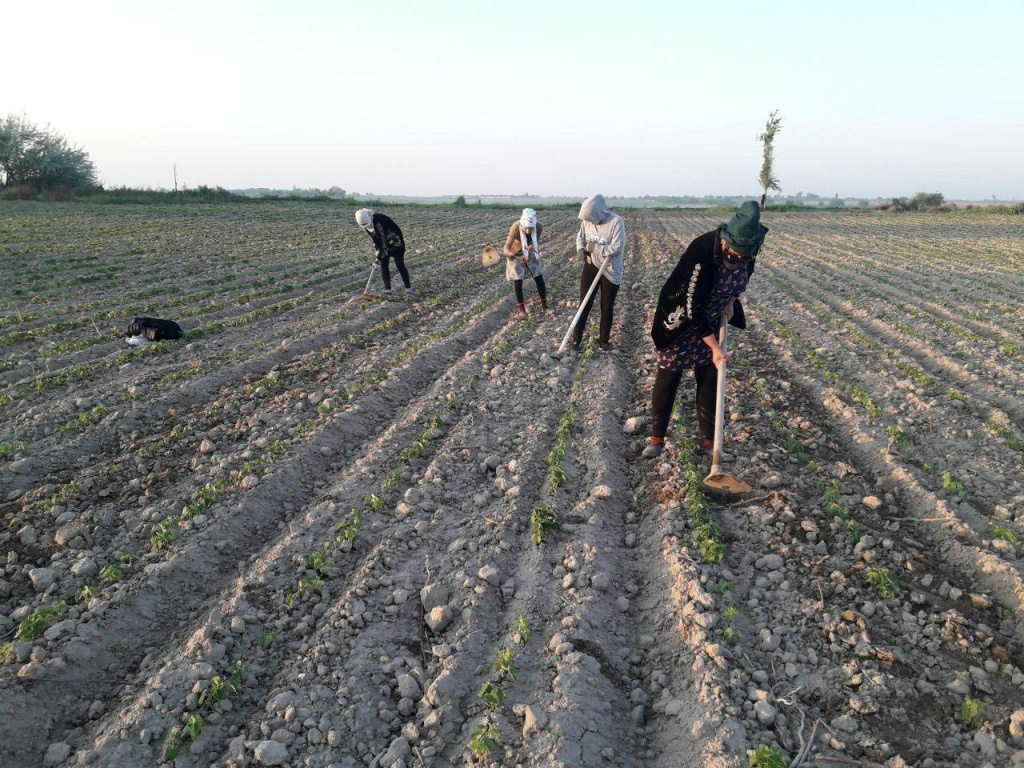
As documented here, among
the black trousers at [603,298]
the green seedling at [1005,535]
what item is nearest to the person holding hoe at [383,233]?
the black trousers at [603,298]

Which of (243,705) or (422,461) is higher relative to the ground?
(422,461)

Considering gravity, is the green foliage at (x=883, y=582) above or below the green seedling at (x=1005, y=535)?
below

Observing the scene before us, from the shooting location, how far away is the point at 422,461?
5.10 meters

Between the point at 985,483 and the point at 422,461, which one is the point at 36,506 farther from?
the point at 985,483

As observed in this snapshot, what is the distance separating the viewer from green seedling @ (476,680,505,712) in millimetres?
2785

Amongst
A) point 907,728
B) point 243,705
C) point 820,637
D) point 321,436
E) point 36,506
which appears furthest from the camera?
point 321,436

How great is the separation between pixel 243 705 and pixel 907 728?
2993 mm

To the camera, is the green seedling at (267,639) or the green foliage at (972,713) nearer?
the green foliage at (972,713)

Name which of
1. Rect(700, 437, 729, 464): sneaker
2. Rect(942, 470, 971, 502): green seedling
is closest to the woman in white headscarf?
Rect(700, 437, 729, 464): sneaker

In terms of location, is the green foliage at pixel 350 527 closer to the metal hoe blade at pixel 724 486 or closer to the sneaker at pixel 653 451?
the sneaker at pixel 653 451

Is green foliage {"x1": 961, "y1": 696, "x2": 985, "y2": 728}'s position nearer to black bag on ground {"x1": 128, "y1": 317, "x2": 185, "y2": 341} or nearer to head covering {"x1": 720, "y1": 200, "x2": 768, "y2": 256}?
head covering {"x1": 720, "y1": 200, "x2": 768, "y2": 256}

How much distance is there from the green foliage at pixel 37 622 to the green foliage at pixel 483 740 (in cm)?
234

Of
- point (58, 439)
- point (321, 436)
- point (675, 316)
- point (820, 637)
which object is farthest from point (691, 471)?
point (58, 439)

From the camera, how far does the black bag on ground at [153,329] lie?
318 inches
